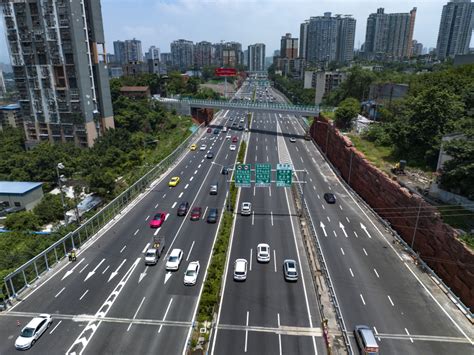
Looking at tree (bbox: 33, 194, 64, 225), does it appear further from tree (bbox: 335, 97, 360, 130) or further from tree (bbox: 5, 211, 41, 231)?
tree (bbox: 335, 97, 360, 130)

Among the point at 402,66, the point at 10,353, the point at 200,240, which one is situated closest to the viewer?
the point at 10,353

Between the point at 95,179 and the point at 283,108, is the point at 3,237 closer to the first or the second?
the point at 95,179

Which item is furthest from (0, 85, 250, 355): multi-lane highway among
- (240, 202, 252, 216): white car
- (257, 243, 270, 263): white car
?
(257, 243, 270, 263): white car

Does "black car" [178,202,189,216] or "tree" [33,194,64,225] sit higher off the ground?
"black car" [178,202,189,216]

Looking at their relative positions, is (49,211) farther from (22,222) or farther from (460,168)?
(460,168)

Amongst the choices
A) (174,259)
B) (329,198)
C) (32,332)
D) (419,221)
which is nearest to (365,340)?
(174,259)

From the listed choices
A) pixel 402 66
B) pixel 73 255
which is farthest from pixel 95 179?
pixel 402 66
